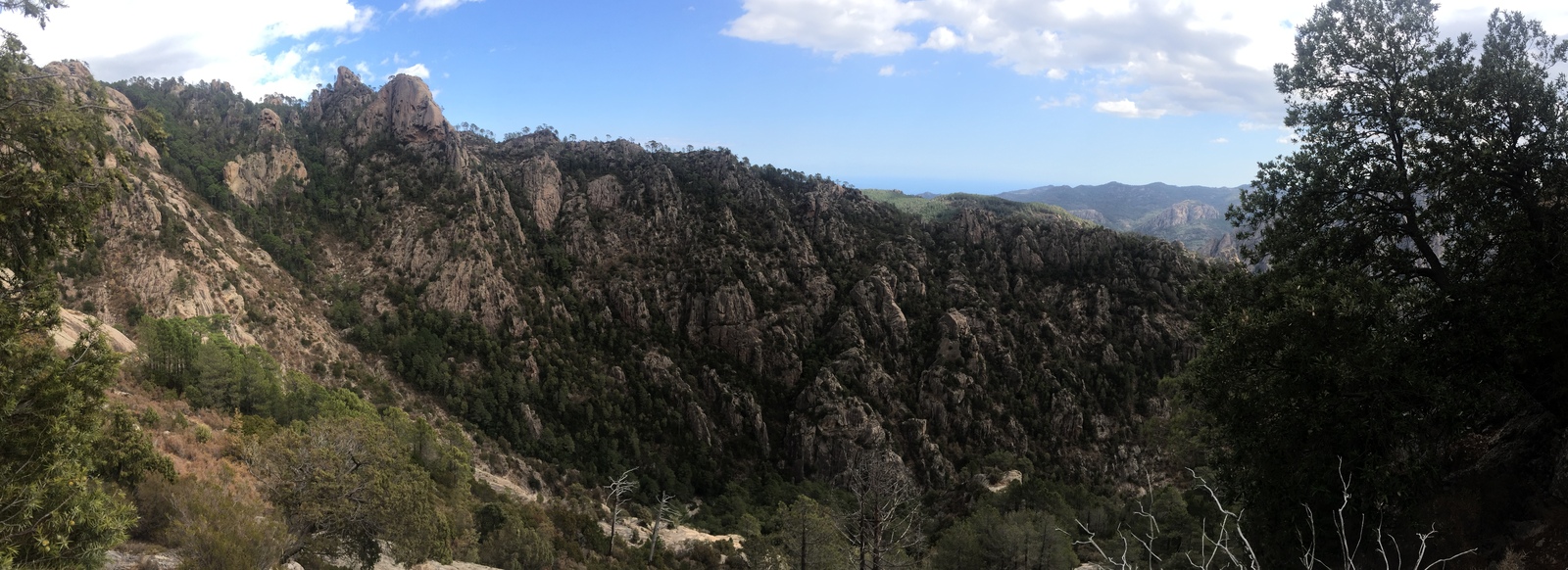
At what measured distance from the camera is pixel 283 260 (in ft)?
269

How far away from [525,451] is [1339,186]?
256 feet

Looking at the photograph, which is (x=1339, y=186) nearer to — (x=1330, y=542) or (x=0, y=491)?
(x=1330, y=542)

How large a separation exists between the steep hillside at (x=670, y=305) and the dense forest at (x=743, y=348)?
1.96 ft

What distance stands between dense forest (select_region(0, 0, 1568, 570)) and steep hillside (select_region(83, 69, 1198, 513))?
0.60 meters

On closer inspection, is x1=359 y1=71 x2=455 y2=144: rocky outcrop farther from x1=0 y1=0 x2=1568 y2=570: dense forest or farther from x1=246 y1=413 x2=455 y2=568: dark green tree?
x1=246 y1=413 x2=455 y2=568: dark green tree

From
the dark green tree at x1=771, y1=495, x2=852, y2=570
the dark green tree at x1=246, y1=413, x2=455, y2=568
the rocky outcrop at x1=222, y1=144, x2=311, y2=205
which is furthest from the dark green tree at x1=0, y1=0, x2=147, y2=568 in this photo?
the rocky outcrop at x1=222, y1=144, x2=311, y2=205

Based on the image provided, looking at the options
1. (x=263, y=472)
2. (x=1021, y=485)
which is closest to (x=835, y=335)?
(x=1021, y=485)

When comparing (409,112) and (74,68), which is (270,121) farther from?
(74,68)

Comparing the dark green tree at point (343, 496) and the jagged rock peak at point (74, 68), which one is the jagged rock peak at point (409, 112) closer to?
the jagged rock peak at point (74, 68)

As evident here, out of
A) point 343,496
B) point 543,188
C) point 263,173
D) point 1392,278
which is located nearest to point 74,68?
point 263,173

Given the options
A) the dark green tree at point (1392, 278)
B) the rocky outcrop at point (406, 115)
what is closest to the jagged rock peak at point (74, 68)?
the rocky outcrop at point (406, 115)

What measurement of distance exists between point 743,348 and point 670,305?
14336mm

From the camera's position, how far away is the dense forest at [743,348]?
440 inches

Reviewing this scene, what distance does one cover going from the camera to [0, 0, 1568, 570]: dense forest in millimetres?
11188
